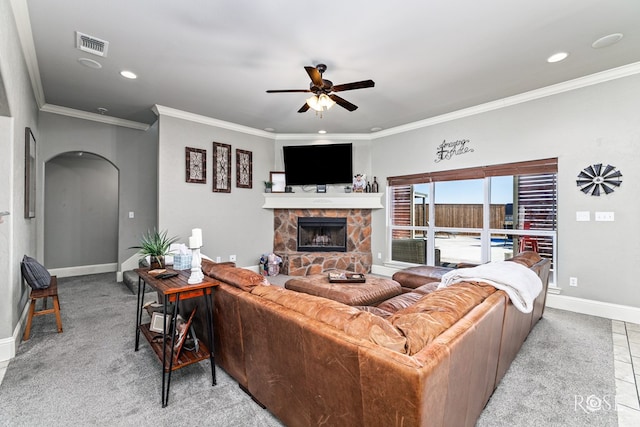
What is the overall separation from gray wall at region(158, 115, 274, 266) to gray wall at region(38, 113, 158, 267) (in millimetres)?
748

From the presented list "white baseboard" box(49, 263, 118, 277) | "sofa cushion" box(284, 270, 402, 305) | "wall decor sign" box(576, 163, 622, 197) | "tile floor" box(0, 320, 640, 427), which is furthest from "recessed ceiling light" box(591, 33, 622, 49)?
"white baseboard" box(49, 263, 118, 277)

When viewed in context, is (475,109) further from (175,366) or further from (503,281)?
(175,366)

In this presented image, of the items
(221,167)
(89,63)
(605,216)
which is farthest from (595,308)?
(89,63)

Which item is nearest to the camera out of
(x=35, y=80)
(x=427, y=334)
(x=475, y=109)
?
(x=427, y=334)

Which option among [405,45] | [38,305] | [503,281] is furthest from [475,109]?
[38,305]

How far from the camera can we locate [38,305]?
144 inches

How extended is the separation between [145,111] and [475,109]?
5.10 metres

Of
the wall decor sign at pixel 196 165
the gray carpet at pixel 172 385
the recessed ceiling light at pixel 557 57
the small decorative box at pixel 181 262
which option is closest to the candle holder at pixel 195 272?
the small decorative box at pixel 181 262

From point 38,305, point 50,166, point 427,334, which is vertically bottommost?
point 38,305

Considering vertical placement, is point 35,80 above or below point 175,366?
above

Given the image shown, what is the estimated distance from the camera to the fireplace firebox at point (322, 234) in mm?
5797

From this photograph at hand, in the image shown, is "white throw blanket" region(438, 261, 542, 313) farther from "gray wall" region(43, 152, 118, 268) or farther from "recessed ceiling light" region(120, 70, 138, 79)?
"gray wall" region(43, 152, 118, 268)

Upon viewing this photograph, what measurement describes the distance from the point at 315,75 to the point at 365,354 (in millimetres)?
Answer: 2416

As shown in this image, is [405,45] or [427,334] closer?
[427,334]
